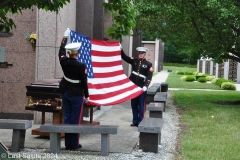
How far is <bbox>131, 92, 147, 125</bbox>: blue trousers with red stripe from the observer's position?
1056cm

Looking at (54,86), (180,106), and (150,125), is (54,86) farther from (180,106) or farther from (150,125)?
(180,106)

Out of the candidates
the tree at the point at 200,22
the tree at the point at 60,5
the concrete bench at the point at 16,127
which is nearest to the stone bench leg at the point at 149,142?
the tree at the point at 60,5

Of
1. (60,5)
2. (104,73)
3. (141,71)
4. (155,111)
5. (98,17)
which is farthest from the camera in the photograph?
(98,17)

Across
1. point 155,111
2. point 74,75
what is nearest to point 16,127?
point 74,75

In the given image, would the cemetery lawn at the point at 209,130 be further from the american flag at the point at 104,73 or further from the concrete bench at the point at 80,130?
the american flag at the point at 104,73

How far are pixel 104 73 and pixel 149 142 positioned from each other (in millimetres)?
2407

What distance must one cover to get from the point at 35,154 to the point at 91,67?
8.67 ft

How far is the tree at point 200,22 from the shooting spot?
1448 cm

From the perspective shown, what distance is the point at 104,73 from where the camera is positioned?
9.70 metres

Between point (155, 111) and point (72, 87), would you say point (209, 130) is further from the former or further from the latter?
point (72, 87)

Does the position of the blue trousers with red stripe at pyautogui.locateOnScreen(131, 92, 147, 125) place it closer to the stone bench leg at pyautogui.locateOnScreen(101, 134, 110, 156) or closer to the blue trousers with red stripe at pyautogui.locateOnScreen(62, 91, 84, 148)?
the blue trousers with red stripe at pyautogui.locateOnScreen(62, 91, 84, 148)

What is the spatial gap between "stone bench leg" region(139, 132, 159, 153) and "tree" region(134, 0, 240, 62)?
725 centimetres

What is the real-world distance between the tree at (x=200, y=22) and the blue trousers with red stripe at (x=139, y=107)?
16.0 ft

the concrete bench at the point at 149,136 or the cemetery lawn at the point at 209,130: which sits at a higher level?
the concrete bench at the point at 149,136
